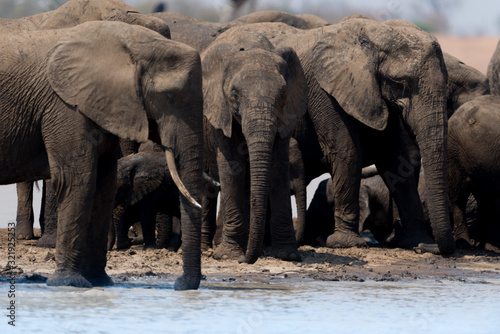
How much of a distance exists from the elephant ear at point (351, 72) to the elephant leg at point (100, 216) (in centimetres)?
361

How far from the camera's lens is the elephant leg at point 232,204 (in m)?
9.80

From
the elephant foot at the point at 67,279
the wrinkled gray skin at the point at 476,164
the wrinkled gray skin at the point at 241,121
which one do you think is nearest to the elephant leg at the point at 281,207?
Result: the wrinkled gray skin at the point at 241,121

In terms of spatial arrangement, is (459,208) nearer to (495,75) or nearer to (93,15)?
(495,75)

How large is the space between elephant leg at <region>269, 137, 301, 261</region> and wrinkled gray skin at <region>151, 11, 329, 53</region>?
3.90m

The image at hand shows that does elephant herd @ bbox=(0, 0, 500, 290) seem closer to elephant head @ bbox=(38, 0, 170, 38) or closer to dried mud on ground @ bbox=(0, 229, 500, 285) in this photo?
elephant head @ bbox=(38, 0, 170, 38)

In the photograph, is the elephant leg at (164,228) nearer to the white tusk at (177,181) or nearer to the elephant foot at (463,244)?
the elephant foot at (463,244)

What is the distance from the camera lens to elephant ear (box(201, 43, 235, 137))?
9.62m

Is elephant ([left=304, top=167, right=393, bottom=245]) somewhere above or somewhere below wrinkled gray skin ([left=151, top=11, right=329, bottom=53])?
below

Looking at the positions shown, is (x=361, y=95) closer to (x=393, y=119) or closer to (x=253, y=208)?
(x=393, y=119)

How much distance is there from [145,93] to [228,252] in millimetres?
2596

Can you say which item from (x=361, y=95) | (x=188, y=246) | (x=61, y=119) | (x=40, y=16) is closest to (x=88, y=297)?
(x=188, y=246)

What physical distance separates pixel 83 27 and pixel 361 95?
3914 millimetres

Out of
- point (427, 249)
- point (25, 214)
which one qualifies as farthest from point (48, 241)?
point (427, 249)

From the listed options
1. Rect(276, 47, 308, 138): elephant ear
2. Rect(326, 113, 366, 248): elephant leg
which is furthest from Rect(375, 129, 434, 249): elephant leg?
Rect(276, 47, 308, 138): elephant ear
